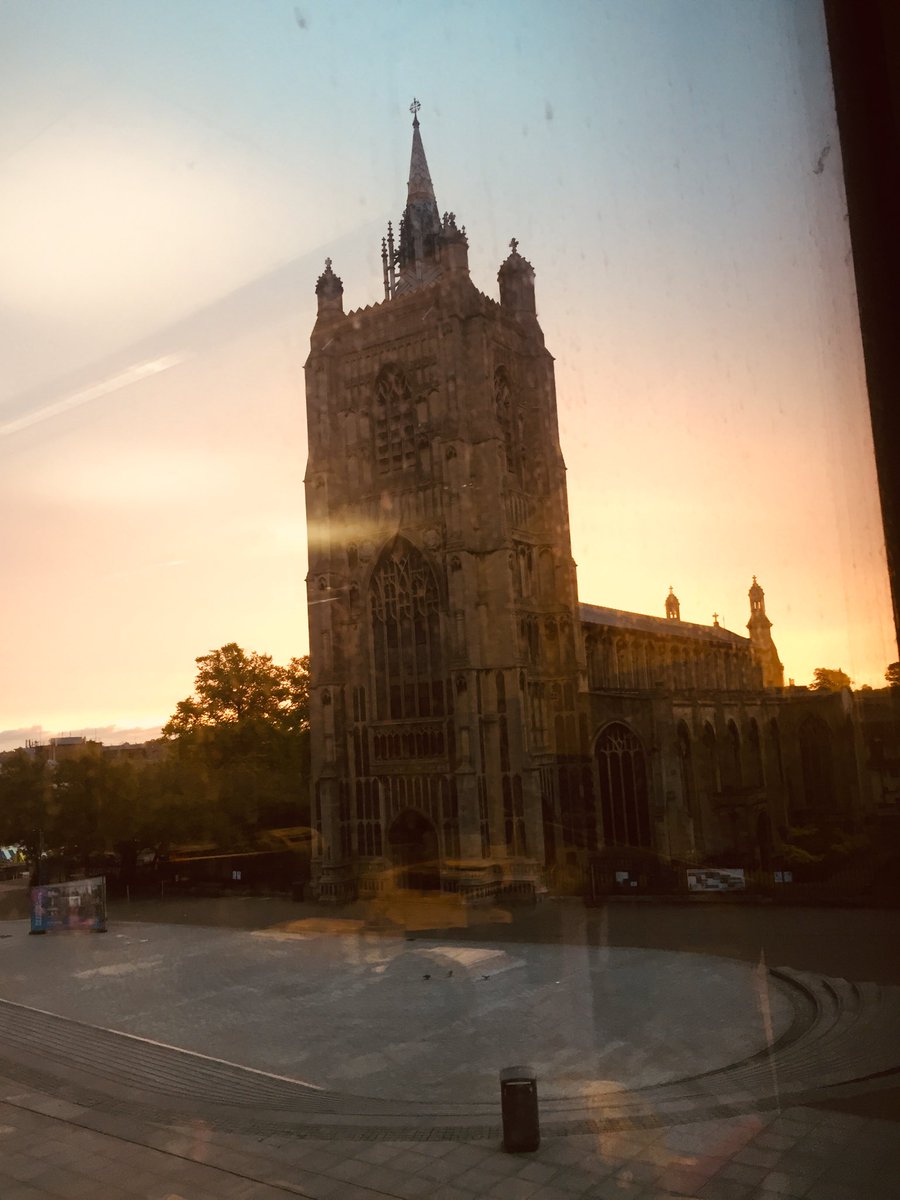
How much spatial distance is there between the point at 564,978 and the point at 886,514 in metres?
15.8

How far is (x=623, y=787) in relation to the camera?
31.5 metres

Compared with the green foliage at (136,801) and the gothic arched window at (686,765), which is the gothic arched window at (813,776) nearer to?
the gothic arched window at (686,765)

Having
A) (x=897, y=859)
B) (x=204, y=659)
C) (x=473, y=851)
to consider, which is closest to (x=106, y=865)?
(x=204, y=659)

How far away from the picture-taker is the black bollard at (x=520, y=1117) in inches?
318

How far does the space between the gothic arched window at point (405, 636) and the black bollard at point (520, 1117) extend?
72.4 ft

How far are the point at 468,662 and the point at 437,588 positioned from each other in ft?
10.0

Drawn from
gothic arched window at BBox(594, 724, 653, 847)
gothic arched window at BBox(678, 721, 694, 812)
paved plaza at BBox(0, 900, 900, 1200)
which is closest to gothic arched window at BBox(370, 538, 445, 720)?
gothic arched window at BBox(594, 724, 653, 847)

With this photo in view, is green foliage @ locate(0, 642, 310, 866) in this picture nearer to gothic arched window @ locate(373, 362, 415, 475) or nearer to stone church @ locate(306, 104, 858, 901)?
stone church @ locate(306, 104, 858, 901)

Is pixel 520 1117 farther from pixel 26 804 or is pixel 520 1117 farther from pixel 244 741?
pixel 244 741

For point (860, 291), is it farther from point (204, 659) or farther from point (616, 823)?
point (204, 659)

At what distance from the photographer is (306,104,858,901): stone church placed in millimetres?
29188

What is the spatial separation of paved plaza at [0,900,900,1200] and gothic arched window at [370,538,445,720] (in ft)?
34.3

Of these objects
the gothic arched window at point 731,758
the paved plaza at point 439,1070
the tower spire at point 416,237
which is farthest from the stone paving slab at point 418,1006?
the tower spire at point 416,237

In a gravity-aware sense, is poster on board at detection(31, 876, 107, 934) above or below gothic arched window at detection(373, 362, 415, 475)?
below
